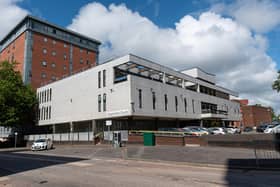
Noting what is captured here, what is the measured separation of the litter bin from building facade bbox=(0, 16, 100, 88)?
126ft

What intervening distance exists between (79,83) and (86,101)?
410cm

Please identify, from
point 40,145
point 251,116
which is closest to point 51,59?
point 40,145

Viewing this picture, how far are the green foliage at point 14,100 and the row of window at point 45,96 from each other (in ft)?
3.82

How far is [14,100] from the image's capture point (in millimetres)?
45500

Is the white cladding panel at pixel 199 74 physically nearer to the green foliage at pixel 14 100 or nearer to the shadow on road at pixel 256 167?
the green foliage at pixel 14 100

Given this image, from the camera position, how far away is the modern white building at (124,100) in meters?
34.1

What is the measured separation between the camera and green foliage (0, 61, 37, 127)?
143 feet

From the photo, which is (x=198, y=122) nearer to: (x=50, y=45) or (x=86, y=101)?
(x=86, y=101)

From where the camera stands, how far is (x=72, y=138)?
127 ft

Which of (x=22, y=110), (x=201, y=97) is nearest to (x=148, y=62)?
(x=201, y=97)

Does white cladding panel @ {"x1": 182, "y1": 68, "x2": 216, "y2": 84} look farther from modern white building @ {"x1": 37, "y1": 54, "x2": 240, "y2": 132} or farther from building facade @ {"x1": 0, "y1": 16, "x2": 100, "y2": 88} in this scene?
building facade @ {"x1": 0, "y1": 16, "x2": 100, "y2": 88}

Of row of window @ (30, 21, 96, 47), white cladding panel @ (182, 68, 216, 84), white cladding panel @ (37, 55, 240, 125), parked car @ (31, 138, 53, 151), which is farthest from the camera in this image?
row of window @ (30, 21, 96, 47)

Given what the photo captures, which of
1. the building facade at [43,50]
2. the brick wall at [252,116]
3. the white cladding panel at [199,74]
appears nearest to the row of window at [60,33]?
the building facade at [43,50]

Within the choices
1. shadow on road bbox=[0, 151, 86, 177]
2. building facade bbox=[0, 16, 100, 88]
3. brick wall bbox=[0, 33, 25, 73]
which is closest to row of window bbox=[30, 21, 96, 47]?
building facade bbox=[0, 16, 100, 88]
